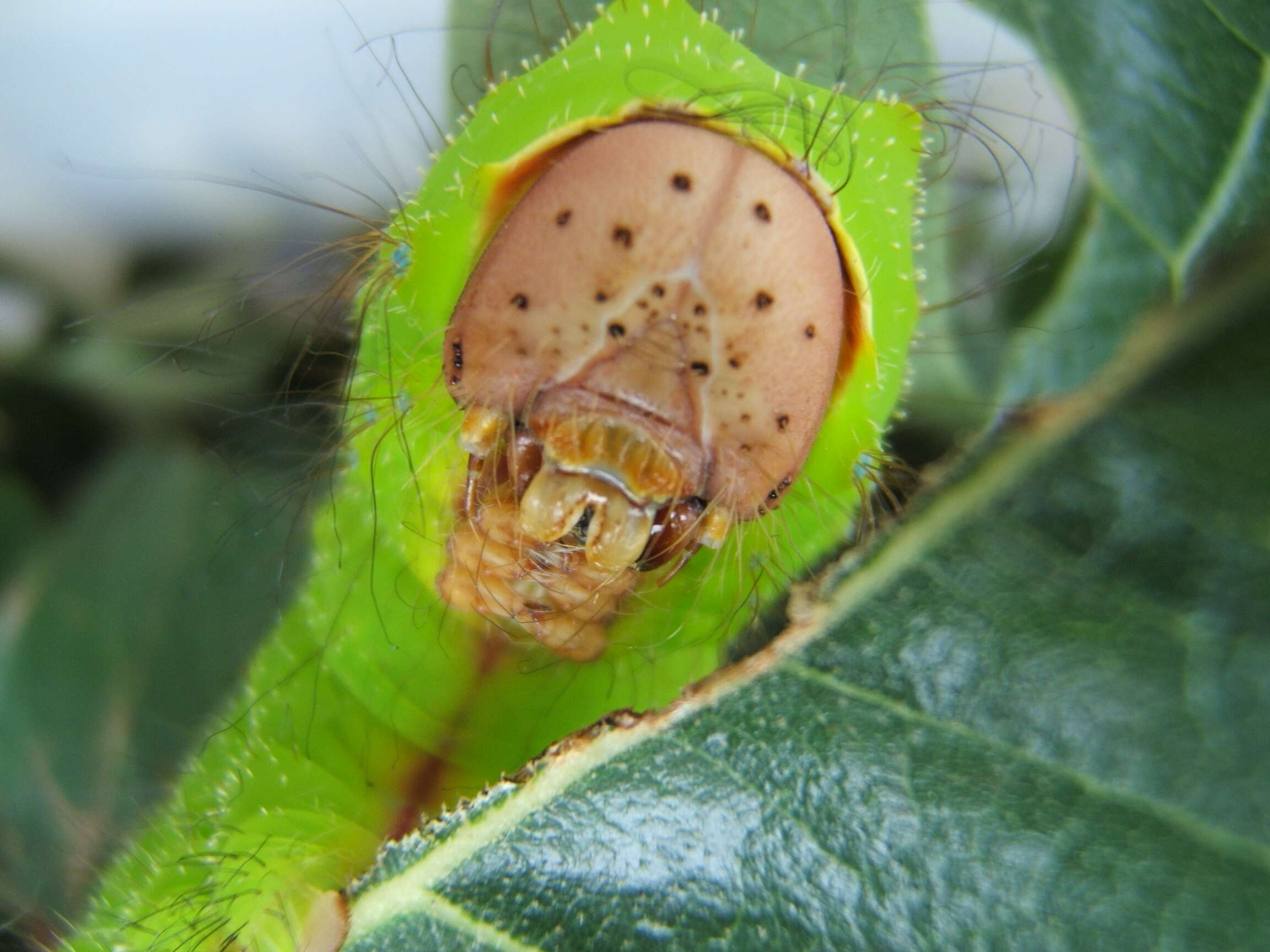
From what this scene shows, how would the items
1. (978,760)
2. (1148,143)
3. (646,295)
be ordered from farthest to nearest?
(1148,143) → (978,760) → (646,295)

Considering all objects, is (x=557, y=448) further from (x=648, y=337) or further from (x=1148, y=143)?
(x=1148, y=143)

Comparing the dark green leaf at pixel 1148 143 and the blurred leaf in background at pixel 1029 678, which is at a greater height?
the dark green leaf at pixel 1148 143

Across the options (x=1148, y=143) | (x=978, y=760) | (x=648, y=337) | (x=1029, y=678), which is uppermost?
(x=1148, y=143)

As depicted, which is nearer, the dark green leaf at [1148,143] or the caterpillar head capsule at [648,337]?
the caterpillar head capsule at [648,337]

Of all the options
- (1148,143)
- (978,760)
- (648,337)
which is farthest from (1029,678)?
(1148,143)

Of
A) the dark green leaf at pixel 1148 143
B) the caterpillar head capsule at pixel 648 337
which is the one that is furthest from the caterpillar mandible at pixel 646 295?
the dark green leaf at pixel 1148 143

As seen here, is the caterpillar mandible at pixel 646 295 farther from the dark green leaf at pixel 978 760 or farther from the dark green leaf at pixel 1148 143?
the dark green leaf at pixel 1148 143

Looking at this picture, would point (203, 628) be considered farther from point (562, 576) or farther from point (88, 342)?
point (562, 576)

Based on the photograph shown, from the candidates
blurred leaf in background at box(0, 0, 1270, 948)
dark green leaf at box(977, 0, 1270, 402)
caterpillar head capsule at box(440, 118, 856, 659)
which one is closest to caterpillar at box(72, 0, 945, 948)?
caterpillar head capsule at box(440, 118, 856, 659)
